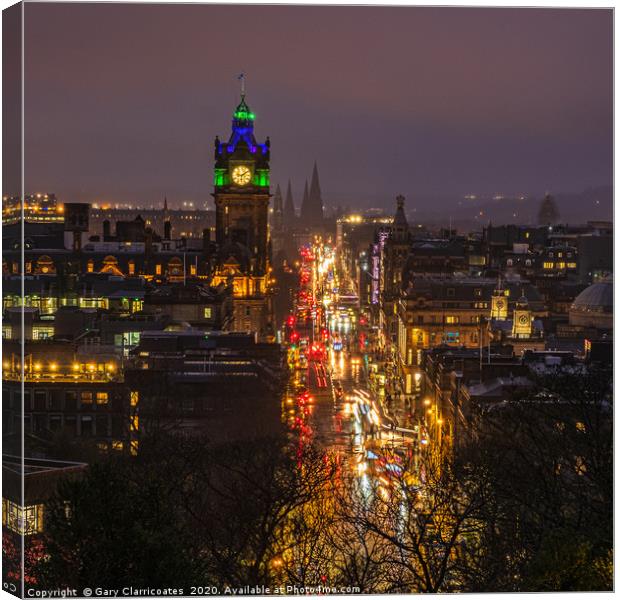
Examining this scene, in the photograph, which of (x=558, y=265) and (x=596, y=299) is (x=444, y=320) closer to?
(x=596, y=299)

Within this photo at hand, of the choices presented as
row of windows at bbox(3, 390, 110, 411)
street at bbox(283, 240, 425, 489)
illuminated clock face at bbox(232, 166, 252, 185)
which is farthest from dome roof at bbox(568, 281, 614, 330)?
row of windows at bbox(3, 390, 110, 411)

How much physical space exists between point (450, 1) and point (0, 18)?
1004 centimetres

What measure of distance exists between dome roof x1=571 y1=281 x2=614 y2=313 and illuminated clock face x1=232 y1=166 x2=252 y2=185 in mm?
36832

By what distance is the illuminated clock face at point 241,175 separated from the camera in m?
120

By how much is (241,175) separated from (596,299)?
39.6 m

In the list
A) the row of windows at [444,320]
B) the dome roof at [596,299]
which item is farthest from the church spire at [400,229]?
the dome roof at [596,299]

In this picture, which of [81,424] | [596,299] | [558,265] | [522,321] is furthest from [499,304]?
[81,424]

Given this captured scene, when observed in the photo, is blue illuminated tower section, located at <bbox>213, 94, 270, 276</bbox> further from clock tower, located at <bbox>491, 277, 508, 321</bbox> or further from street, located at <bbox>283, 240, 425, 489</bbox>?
clock tower, located at <bbox>491, 277, 508, 321</bbox>

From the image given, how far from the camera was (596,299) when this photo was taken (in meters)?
92.6

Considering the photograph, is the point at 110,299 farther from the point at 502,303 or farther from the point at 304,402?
the point at 502,303

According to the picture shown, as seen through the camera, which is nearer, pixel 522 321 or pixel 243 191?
pixel 522 321

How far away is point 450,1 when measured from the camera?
102 ft

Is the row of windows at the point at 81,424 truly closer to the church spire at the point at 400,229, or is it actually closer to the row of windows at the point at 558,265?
the church spire at the point at 400,229

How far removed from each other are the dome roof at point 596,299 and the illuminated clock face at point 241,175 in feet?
121
